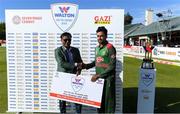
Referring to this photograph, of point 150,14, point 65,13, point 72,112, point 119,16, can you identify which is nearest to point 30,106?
point 72,112

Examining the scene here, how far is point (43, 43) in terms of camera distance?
900cm

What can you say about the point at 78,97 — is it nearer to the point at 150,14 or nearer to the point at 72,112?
the point at 72,112

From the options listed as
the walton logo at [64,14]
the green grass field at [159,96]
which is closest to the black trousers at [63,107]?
the walton logo at [64,14]

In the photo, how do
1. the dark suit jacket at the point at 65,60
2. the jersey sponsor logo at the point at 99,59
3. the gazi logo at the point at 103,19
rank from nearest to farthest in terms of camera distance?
the jersey sponsor logo at the point at 99,59 → the dark suit jacket at the point at 65,60 → the gazi logo at the point at 103,19

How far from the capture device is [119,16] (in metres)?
8.64

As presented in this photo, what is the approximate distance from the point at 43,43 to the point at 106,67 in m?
2.21

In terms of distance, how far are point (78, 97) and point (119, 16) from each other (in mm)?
2132

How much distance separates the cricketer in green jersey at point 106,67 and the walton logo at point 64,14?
1.46m

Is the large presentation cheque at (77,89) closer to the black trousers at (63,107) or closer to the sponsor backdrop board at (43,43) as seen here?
the black trousers at (63,107)

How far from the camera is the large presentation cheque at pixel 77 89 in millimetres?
7594

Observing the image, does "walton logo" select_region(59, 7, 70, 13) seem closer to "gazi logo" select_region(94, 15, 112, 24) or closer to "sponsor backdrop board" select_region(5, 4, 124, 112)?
"sponsor backdrop board" select_region(5, 4, 124, 112)

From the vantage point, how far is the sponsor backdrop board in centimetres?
873

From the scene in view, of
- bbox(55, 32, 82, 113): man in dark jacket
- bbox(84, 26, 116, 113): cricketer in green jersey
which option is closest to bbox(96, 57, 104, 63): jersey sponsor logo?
bbox(84, 26, 116, 113): cricketer in green jersey

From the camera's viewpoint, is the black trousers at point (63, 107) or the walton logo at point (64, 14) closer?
the black trousers at point (63, 107)
